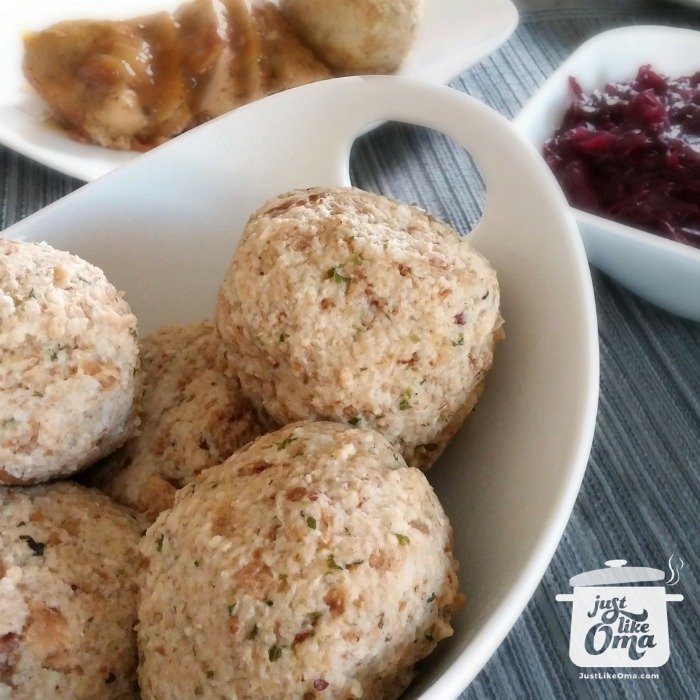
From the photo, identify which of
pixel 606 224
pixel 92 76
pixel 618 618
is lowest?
pixel 618 618

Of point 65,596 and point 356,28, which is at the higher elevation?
point 356,28

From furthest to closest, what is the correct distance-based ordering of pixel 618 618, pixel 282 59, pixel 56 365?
pixel 282 59
pixel 618 618
pixel 56 365

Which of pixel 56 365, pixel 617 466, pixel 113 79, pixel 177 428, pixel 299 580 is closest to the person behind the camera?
pixel 299 580

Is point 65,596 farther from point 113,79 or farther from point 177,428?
point 113,79

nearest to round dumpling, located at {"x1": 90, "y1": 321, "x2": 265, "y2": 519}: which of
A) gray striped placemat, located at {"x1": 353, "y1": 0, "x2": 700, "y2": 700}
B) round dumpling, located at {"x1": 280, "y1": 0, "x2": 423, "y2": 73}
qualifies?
gray striped placemat, located at {"x1": 353, "y1": 0, "x2": 700, "y2": 700}

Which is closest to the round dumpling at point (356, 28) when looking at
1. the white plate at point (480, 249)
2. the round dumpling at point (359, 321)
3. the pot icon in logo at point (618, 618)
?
the white plate at point (480, 249)

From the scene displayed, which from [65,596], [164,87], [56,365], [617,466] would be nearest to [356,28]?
[164,87]

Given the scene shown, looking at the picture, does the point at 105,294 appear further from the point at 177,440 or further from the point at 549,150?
the point at 549,150
